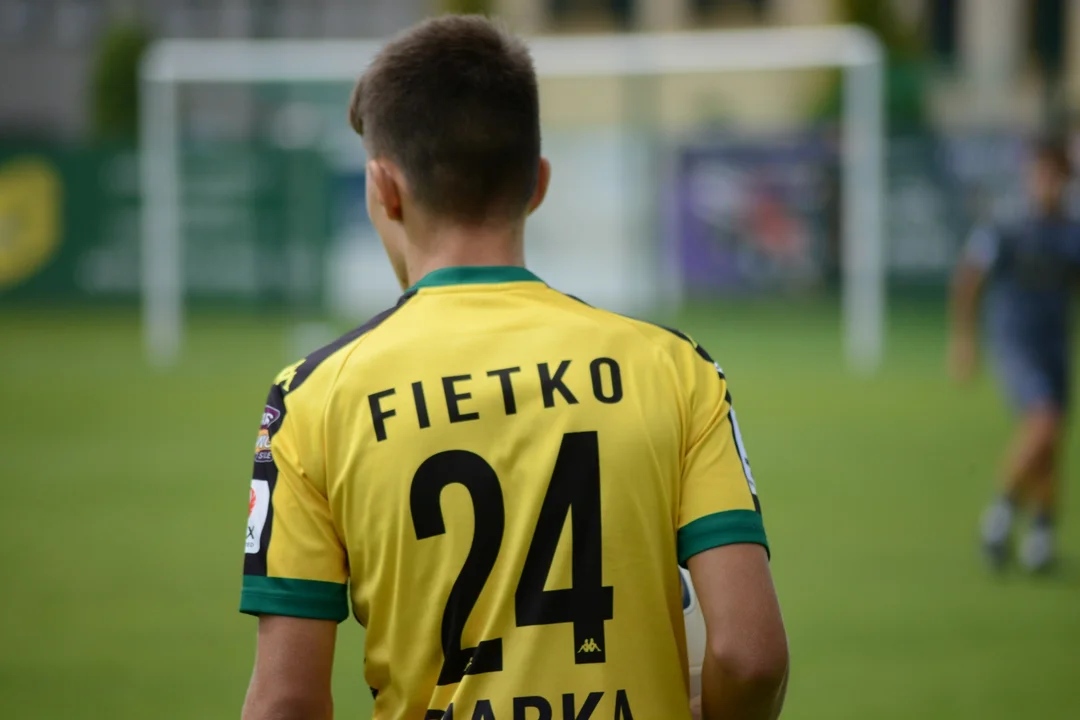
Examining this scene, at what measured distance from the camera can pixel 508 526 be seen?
1721mm

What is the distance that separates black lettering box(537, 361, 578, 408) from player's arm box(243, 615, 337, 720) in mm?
389

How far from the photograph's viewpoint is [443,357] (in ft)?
5.68

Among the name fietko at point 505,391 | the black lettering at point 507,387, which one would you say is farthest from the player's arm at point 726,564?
the black lettering at point 507,387

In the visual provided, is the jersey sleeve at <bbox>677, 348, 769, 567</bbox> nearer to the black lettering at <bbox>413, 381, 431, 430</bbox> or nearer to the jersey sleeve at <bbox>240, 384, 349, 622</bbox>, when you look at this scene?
the black lettering at <bbox>413, 381, 431, 430</bbox>


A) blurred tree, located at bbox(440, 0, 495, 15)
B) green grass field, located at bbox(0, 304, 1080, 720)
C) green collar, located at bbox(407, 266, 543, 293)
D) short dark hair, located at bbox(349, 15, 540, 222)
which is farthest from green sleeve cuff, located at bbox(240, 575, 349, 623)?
blurred tree, located at bbox(440, 0, 495, 15)

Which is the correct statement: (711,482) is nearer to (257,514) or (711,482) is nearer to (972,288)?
(257,514)

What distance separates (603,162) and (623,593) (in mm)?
20058

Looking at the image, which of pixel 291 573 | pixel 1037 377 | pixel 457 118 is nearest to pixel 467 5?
pixel 1037 377

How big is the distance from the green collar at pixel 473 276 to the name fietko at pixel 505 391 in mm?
141

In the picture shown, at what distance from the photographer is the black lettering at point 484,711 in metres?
1.72

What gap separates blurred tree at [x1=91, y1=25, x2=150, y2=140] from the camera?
32500 millimetres

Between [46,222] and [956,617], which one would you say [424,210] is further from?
[46,222]

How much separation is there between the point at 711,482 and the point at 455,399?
1.11ft

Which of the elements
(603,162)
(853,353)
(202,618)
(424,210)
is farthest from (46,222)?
(424,210)
